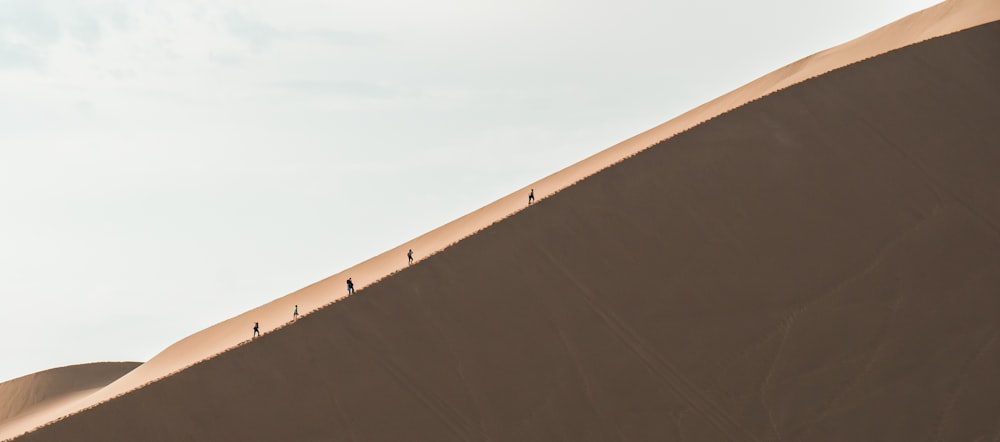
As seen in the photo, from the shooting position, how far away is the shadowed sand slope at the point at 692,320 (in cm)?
1652

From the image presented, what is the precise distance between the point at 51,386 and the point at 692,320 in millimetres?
27326

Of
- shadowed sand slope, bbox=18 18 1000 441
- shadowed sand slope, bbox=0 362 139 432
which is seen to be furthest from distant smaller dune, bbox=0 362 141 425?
shadowed sand slope, bbox=18 18 1000 441

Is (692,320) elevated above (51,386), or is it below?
below

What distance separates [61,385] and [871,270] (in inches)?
1166

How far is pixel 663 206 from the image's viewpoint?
1944 cm

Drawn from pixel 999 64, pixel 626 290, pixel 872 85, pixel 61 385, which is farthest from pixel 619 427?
pixel 61 385

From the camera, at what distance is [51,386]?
3650cm

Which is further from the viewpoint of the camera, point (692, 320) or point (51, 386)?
point (51, 386)

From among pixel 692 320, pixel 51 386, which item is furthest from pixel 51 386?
pixel 692 320

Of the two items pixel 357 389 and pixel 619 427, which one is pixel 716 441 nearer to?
pixel 619 427

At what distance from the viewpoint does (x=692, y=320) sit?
17609mm

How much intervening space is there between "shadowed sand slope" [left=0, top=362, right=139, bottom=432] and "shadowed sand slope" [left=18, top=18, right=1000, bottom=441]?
1905 centimetres

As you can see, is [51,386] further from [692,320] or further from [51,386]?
[692,320]

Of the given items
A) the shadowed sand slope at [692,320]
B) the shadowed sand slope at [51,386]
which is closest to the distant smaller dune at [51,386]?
the shadowed sand slope at [51,386]
